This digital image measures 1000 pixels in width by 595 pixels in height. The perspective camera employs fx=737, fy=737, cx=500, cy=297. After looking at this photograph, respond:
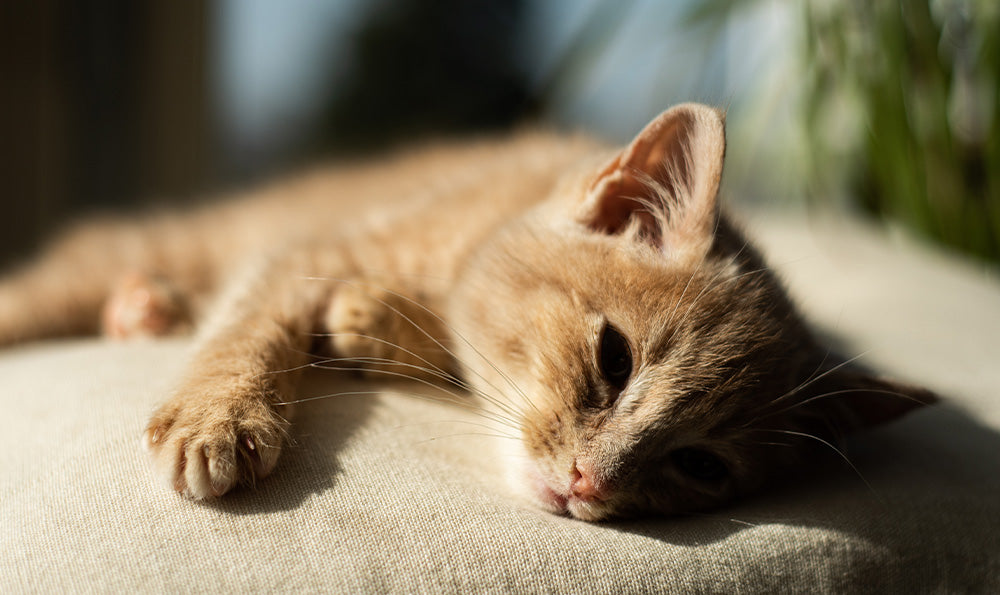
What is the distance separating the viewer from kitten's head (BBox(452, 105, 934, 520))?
3.35 feet

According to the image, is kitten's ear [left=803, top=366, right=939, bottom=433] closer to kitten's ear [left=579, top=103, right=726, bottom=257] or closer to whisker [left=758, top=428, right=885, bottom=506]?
whisker [left=758, top=428, right=885, bottom=506]

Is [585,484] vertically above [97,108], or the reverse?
[585,484]

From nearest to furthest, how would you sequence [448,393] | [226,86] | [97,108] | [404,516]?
1. [404,516]
2. [448,393]
3. [97,108]
4. [226,86]

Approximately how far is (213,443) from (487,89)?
2.53 metres

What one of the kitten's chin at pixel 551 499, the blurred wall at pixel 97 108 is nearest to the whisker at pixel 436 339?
the kitten's chin at pixel 551 499

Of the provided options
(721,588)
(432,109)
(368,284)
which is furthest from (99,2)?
(721,588)

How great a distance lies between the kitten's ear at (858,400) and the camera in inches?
44.6

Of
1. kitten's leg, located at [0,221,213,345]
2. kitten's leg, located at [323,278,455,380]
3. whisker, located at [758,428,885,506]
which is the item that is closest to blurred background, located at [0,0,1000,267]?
kitten's leg, located at [0,221,213,345]

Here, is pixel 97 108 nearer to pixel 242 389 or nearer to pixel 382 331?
pixel 382 331

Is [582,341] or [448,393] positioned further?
[448,393]

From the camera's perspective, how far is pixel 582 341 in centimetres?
108

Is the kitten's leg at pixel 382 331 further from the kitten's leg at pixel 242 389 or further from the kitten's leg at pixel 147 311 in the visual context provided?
the kitten's leg at pixel 147 311

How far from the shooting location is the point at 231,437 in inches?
35.0

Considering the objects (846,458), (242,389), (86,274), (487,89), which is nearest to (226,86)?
(487,89)
